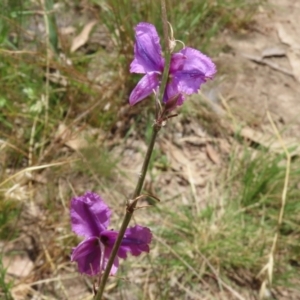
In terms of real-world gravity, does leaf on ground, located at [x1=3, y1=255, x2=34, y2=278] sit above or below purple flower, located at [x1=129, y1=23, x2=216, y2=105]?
below

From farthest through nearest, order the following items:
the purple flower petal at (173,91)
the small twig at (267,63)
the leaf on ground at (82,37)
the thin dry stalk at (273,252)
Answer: the small twig at (267,63), the leaf on ground at (82,37), the thin dry stalk at (273,252), the purple flower petal at (173,91)

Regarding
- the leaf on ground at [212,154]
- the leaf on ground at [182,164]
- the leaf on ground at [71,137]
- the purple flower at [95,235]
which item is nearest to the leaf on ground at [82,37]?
the leaf on ground at [71,137]

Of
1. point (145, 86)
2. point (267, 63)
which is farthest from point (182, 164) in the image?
point (145, 86)

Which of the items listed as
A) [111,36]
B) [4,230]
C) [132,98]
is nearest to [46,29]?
[111,36]

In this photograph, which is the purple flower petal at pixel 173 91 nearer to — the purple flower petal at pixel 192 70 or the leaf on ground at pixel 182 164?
the purple flower petal at pixel 192 70

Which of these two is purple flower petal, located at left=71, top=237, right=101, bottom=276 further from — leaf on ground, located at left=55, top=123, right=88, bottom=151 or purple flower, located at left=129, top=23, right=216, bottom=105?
leaf on ground, located at left=55, top=123, right=88, bottom=151

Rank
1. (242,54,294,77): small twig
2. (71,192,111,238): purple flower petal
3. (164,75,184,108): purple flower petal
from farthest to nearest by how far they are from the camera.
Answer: (242,54,294,77): small twig
(71,192,111,238): purple flower petal
(164,75,184,108): purple flower petal

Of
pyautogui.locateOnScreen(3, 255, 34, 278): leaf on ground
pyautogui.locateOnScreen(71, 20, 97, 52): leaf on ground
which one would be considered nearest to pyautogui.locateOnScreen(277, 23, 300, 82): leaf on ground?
pyautogui.locateOnScreen(71, 20, 97, 52): leaf on ground

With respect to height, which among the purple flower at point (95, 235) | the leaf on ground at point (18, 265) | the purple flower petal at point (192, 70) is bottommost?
the leaf on ground at point (18, 265)
